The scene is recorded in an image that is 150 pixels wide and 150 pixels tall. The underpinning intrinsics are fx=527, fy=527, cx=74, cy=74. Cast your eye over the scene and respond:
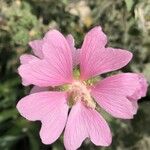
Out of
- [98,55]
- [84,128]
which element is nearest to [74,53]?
[98,55]

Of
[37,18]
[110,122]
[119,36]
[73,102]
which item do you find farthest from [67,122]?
[37,18]

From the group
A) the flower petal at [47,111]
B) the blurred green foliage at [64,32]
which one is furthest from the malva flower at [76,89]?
the blurred green foliage at [64,32]

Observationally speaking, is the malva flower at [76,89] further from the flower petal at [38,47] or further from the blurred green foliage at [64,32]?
the blurred green foliage at [64,32]

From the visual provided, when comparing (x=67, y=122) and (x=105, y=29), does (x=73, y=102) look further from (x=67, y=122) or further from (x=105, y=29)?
(x=105, y=29)

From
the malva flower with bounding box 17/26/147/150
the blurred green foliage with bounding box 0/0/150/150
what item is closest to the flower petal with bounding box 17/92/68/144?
the malva flower with bounding box 17/26/147/150

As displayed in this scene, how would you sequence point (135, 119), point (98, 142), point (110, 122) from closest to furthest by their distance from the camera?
point (98, 142) → point (110, 122) → point (135, 119)

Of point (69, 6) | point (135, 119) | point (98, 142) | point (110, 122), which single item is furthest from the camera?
point (69, 6)

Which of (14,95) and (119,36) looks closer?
(119,36)
